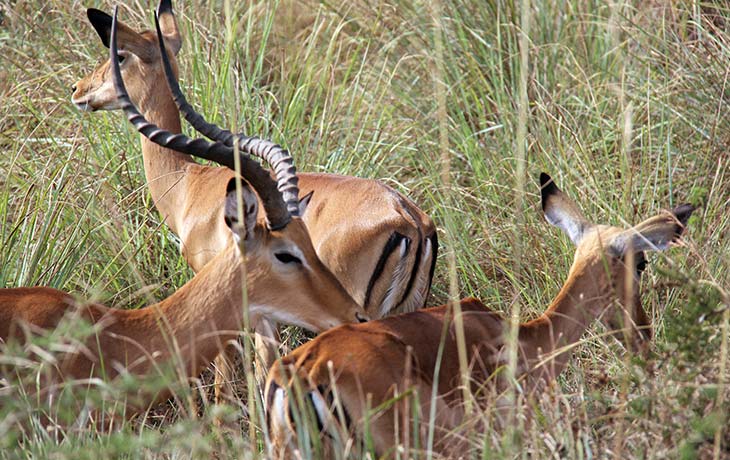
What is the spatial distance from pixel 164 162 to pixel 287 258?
6.74ft

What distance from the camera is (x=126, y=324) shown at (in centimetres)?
383

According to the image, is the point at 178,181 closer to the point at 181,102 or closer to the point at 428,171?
the point at 181,102

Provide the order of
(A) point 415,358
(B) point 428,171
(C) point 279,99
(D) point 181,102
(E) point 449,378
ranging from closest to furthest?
(A) point 415,358, (E) point 449,378, (D) point 181,102, (B) point 428,171, (C) point 279,99

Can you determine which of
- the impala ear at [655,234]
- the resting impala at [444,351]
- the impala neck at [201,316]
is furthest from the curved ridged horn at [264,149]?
the impala ear at [655,234]

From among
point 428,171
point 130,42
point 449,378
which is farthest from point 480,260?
point 130,42

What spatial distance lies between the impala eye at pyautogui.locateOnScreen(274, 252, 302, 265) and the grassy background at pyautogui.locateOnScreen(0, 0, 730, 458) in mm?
563

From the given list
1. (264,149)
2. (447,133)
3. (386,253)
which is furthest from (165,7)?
(386,253)

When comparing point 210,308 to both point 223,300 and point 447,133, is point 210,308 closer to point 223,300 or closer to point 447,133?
point 223,300

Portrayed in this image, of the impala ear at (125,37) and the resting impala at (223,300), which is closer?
the resting impala at (223,300)

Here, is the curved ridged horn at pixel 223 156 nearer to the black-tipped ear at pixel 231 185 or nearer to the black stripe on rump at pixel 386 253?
the black-tipped ear at pixel 231 185

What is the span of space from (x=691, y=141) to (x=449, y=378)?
2.64m

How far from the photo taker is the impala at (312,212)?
4719 millimetres

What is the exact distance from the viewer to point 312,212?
5.07 metres

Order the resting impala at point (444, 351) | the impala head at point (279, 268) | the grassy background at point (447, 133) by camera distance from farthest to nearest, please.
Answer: the grassy background at point (447, 133) → the impala head at point (279, 268) → the resting impala at point (444, 351)
